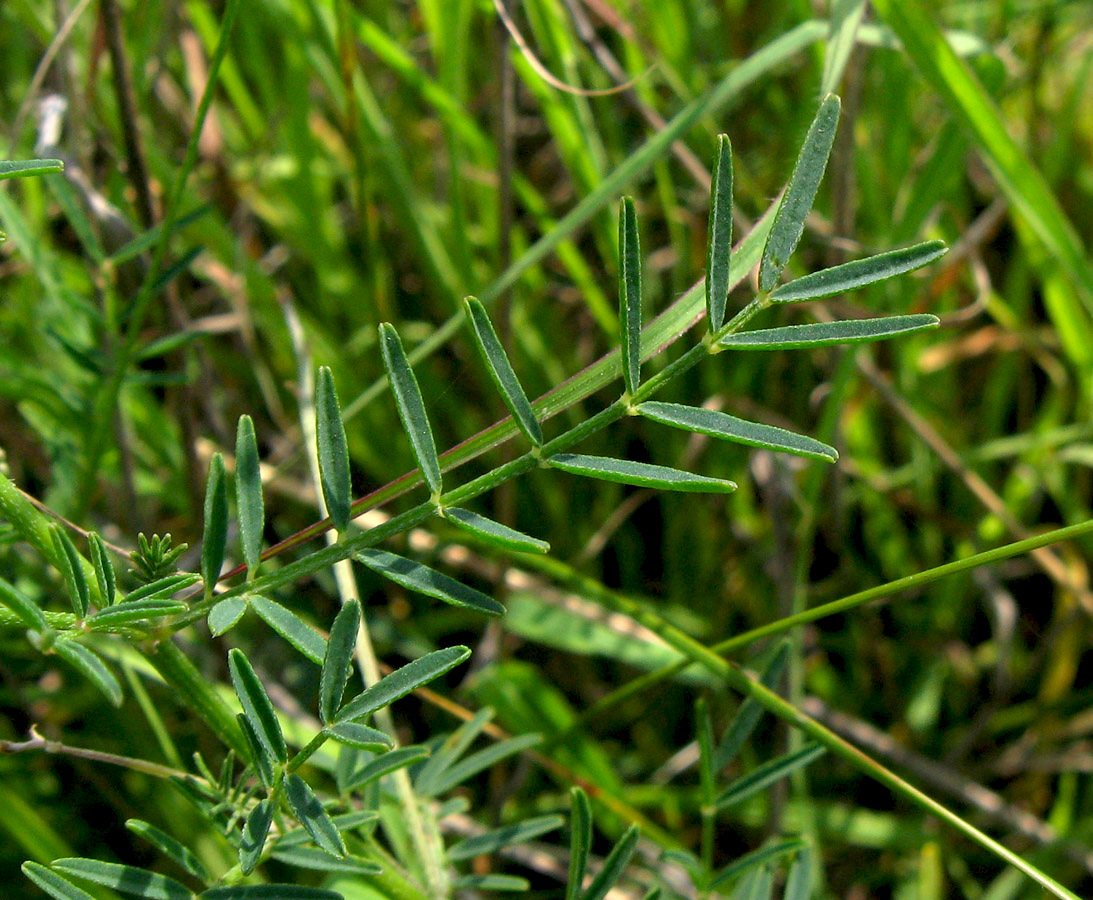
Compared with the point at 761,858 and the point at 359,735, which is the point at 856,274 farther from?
the point at 761,858

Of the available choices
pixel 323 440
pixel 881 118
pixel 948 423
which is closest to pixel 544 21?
pixel 881 118

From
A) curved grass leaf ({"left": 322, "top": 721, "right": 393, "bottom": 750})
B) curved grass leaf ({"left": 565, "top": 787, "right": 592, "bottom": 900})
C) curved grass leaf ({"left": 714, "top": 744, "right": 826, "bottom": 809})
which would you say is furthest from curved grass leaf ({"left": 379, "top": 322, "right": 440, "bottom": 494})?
curved grass leaf ({"left": 714, "top": 744, "right": 826, "bottom": 809})

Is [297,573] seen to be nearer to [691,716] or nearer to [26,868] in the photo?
[26,868]

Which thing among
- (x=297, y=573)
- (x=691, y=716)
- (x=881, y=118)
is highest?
(x=881, y=118)

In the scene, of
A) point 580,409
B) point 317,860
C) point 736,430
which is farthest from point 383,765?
point 580,409

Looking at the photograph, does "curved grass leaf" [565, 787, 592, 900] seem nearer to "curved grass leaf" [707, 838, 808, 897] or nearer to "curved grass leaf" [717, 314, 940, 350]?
"curved grass leaf" [707, 838, 808, 897]
